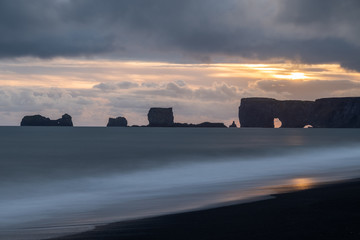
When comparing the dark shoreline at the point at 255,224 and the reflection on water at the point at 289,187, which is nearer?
the dark shoreline at the point at 255,224

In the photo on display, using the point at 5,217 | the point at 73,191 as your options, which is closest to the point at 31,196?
the point at 73,191

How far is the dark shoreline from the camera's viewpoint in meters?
8.34

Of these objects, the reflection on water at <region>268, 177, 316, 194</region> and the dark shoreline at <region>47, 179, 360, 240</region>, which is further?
the reflection on water at <region>268, 177, 316, 194</region>

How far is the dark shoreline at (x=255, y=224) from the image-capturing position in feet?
27.3

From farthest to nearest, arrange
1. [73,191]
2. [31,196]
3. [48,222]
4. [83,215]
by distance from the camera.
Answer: [73,191] → [31,196] → [83,215] → [48,222]

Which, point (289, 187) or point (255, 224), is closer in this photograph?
point (255, 224)

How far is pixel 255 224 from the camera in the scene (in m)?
9.41

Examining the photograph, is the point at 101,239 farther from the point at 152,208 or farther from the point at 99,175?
the point at 99,175

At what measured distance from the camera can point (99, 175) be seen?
101 ft

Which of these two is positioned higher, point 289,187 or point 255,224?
point 255,224

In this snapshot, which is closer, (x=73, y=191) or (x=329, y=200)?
(x=329, y=200)

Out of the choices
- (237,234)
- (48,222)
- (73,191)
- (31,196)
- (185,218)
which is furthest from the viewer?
(73,191)

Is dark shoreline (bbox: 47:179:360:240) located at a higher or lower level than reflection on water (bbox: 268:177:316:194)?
higher

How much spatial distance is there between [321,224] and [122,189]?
48.0ft
